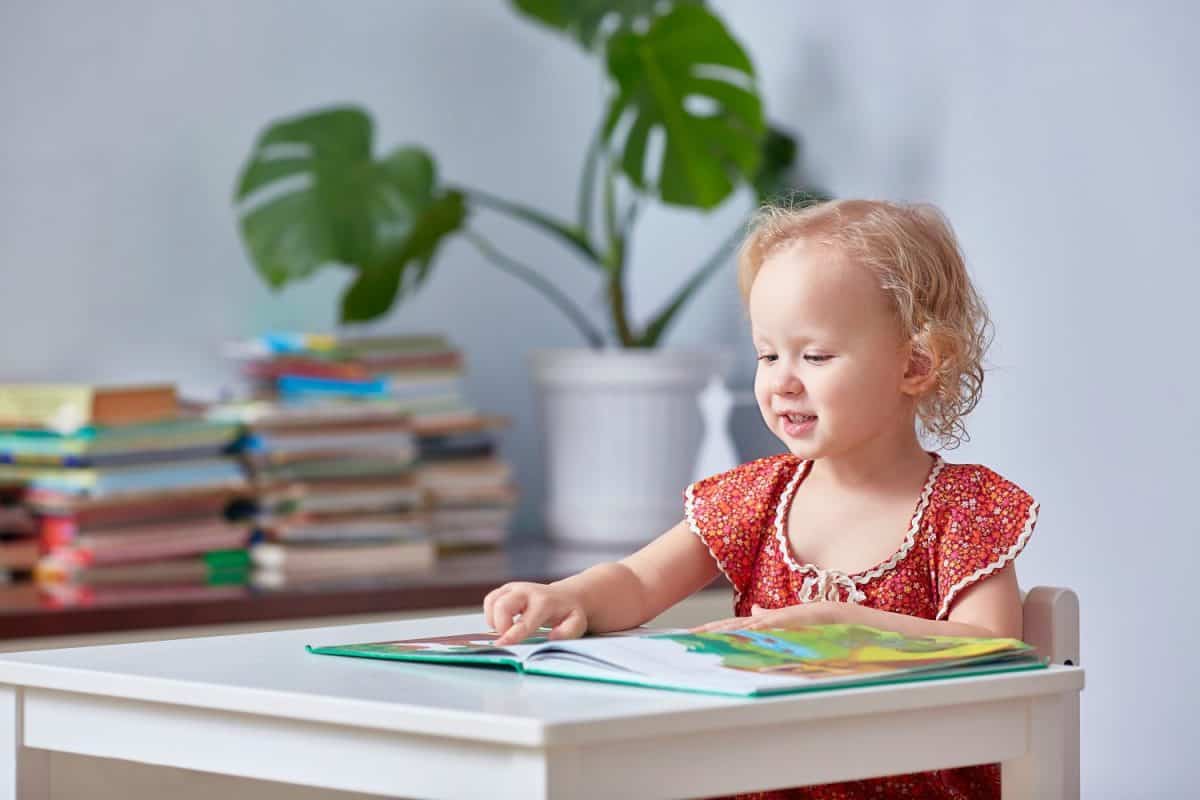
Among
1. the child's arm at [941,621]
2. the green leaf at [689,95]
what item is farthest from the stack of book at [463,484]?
the child's arm at [941,621]

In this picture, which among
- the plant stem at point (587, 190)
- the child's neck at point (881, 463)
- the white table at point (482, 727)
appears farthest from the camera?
the plant stem at point (587, 190)

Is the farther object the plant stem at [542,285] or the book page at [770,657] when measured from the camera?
the plant stem at [542,285]

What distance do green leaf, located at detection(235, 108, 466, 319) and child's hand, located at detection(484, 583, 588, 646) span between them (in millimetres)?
1321

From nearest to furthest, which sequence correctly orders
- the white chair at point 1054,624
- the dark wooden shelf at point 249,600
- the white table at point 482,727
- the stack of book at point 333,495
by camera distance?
1. the white table at point 482,727
2. the white chair at point 1054,624
3. the dark wooden shelf at point 249,600
4. the stack of book at point 333,495

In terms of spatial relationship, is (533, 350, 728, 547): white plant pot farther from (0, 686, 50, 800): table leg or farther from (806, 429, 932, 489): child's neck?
(0, 686, 50, 800): table leg

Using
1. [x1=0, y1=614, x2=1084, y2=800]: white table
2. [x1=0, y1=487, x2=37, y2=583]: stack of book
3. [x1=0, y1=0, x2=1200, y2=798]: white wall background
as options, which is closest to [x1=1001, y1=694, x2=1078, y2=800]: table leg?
[x1=0, y1=614, x2=1084, y2=800]: white table

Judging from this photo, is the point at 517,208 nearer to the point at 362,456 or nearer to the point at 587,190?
the point at 587,190

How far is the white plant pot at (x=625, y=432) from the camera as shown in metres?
2.42

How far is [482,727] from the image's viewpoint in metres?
0.70

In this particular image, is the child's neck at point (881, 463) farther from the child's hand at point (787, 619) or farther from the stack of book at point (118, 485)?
the stack of book at point (118, 485)

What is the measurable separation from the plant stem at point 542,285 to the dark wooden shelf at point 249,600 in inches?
16.4

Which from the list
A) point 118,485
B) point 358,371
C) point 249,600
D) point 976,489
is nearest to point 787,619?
point 976,489

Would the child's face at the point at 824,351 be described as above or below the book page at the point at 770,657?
above

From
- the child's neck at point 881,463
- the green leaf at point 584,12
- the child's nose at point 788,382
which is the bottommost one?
the child's neck at point 881,463
